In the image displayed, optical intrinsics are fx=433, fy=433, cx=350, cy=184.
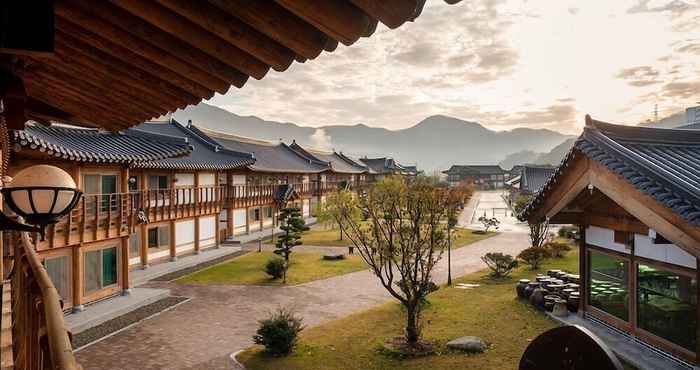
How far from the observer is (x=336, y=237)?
36.0 m

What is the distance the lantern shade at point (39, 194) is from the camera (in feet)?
17.8

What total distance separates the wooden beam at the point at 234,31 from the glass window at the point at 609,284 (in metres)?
11.3

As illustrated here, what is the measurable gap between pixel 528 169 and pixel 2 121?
56.5m

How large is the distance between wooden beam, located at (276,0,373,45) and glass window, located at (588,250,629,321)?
11.4m

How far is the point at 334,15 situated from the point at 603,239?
12.0m

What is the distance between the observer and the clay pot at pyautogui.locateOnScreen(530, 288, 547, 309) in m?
14.2

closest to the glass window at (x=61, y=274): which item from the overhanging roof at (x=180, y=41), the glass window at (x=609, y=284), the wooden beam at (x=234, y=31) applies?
the overhanging roof at (x=180, y=41)

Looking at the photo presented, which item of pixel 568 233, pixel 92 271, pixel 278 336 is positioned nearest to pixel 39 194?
pixel 278 336

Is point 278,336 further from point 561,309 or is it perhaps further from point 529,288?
point 529,288

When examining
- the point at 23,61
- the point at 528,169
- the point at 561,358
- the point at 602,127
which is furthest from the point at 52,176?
the point at 528,169

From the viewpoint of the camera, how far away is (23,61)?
366 centimetres

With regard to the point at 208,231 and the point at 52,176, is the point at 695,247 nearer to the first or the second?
the point at 52,176

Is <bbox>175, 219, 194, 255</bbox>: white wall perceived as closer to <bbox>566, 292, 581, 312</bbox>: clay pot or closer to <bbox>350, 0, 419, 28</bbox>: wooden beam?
<bbox>566, 292, 581, 312</bbox>: clay pot

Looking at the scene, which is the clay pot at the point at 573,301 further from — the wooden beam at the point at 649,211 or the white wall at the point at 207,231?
the white wall at the point at 207,231
